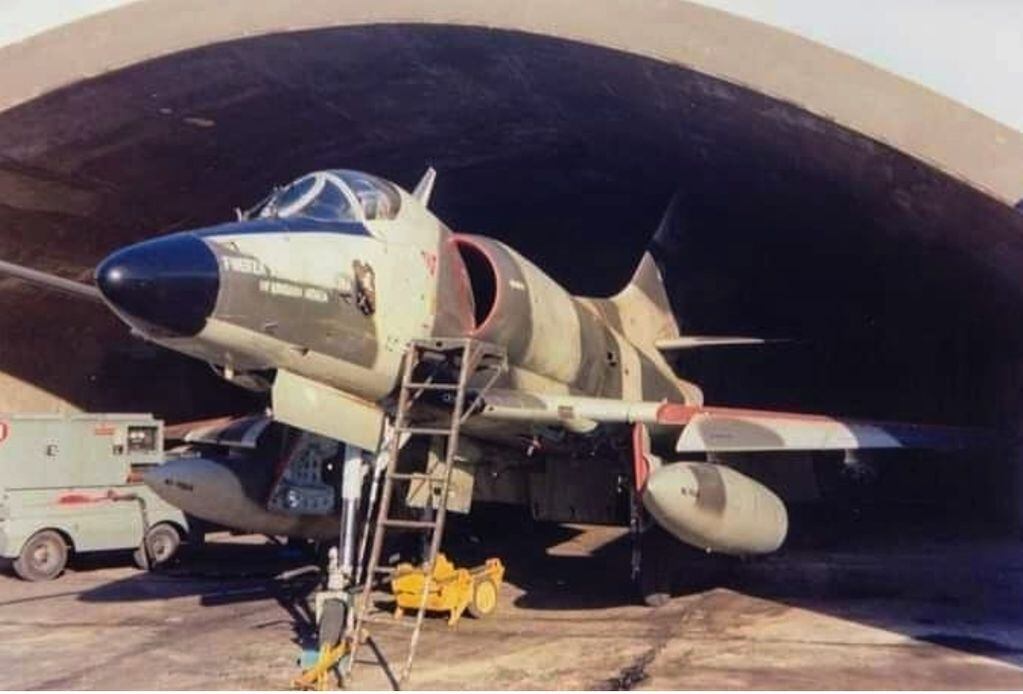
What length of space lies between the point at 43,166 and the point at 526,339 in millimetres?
7639

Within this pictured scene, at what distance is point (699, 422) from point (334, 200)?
4.02 metres

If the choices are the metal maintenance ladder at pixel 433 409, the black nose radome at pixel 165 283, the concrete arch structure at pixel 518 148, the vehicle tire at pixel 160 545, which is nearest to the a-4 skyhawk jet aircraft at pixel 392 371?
the black nose radome at pixel 165 283

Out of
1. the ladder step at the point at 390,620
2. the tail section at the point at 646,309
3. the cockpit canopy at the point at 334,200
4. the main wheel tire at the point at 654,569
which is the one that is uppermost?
the tail section at the point at 646,309

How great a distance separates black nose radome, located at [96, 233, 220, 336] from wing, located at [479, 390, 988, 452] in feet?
9.71

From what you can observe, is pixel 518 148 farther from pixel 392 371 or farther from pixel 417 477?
pixel 417 477

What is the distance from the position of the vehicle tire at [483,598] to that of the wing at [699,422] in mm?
1852

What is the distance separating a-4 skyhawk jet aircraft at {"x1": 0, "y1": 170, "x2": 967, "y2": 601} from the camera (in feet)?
26.1

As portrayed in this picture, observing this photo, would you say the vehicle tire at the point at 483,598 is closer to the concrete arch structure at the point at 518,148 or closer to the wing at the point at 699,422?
the wing at the point at 699,422

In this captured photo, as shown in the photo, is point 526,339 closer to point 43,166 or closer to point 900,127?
point 900,127

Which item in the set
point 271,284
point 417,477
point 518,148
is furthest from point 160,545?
point 271,284

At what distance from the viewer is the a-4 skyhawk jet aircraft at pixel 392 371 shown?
795 cm

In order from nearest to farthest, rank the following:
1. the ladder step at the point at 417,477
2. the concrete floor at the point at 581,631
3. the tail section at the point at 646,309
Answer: the concrete floor at the point at 581,631 < the ladder step at the point at 417,477 < the tail section at the point at 646,309

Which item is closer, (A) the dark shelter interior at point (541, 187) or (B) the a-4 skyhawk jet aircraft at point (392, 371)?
(B) the a-4 skyhawk jet aircraft at point (392, 371)

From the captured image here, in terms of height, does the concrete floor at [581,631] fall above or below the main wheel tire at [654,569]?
below
